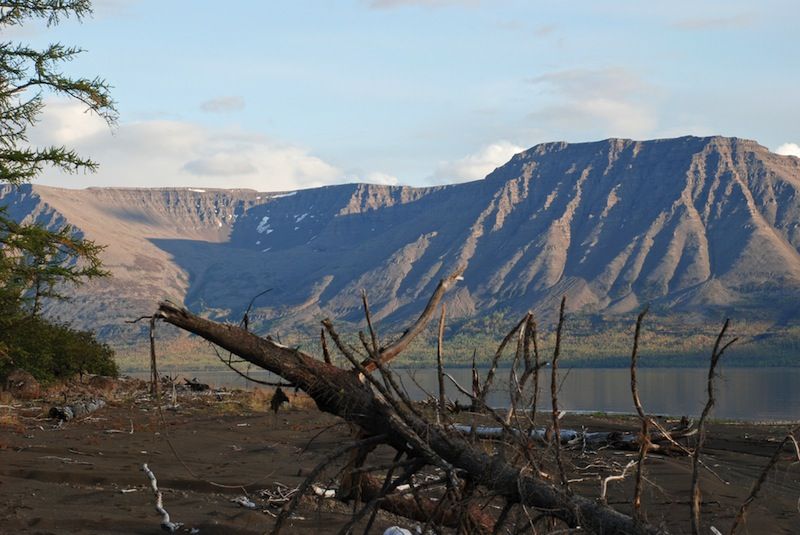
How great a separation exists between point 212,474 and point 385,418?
9058 mm

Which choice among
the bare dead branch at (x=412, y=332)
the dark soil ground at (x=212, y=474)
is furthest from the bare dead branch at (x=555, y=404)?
the bare dead branch at (x=412, y=332)

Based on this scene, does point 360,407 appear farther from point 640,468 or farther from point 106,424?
point 106,424

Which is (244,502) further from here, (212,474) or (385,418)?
(385,418)

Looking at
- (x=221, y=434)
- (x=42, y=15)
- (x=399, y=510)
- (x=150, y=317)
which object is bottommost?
(x=221, y=434)

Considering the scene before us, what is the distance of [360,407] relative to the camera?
676 cm

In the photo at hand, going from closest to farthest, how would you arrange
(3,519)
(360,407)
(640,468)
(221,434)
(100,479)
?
(640,468)
(360,407)
(3,519)
(100,479)
(221,434)

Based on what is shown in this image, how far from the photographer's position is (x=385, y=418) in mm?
6738

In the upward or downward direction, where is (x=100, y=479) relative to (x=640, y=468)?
downward

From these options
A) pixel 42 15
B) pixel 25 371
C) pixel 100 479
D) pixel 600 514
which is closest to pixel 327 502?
pixel 100 479

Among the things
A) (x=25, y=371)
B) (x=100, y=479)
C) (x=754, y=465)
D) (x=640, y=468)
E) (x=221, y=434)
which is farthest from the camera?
(x=25, y=371)

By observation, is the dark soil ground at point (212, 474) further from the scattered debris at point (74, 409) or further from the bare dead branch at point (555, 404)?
the bare dead branch at point (555, 404)

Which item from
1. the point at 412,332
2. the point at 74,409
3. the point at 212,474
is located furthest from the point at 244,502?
the point at 74,409

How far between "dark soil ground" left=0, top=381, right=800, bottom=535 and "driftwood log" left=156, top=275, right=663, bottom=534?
338 millimetres

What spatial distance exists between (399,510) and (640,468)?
2656mm
